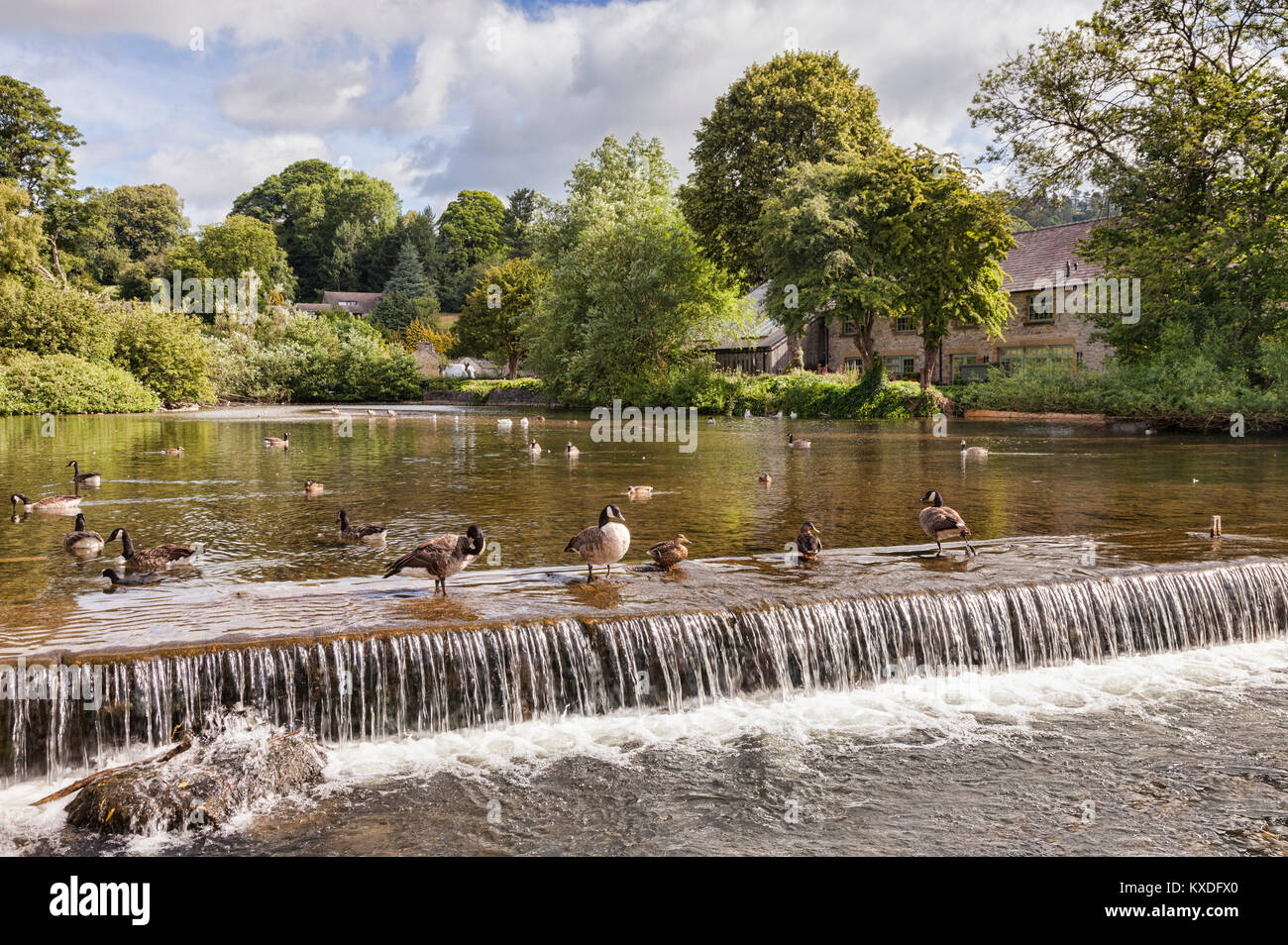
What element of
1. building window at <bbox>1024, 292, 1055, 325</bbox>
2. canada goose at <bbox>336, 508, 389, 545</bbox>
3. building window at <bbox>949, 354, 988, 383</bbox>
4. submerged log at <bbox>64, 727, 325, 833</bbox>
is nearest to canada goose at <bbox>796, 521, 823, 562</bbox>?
canada goose at <bbox>336, 508, 389, 545</bbox>

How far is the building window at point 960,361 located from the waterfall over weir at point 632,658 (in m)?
48.3

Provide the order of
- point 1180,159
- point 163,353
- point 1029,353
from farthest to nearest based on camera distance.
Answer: point 163,353, point 1029,353, point 1180,159

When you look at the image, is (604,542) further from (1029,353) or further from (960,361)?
(960,361)

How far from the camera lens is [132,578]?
35.4ft

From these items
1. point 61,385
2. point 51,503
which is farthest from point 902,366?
point 51,503

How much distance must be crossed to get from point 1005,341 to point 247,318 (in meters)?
65.7

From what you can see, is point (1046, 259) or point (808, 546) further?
point (1046, 259)

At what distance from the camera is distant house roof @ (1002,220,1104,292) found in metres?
52.0

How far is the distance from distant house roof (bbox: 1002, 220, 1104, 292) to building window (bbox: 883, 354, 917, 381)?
8299mm

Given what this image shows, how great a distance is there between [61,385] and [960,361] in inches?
2125

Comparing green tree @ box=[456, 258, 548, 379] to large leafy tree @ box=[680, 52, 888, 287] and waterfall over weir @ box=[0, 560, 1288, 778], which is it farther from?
waterfall over weir @ box=[0, 560, 1288, 778]

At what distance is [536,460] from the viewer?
25.6 m

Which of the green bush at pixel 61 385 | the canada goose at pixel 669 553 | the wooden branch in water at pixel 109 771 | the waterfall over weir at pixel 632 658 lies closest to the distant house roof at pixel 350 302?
the green bush at pixel 61 385

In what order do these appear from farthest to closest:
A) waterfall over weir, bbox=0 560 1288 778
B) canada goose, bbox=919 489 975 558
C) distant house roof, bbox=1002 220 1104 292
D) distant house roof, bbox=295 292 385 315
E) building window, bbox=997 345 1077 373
→ 1. distant house roof, bbox=295 292 385 315
2. distant house roof, bbox=1002 220 1104 292
3. building window, bbox=997 345 1077 373
4. canada goose, bbox=919 489 975 558
5. waterfall over weir, bbox=0 560 1288 778
